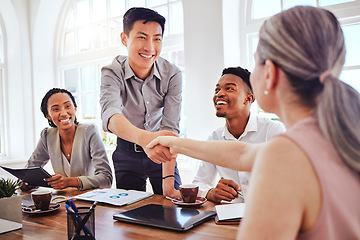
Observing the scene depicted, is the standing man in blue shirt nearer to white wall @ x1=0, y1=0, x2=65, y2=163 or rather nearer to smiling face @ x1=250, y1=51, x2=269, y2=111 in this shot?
smiling face @ x1=250, y1=51, x2=269, y2=111

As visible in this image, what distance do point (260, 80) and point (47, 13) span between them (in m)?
4.82

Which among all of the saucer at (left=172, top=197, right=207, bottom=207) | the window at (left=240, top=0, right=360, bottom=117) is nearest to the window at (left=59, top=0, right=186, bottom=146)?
the window at (left=240, top=0, right=360, bottom=117)

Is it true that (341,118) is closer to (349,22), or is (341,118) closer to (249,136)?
(249,136)

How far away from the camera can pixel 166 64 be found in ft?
7.91

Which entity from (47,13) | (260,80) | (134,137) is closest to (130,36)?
(134,137)

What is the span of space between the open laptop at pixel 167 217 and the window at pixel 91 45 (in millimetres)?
2787

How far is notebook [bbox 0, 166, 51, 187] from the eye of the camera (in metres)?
1.84

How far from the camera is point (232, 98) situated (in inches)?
88.1

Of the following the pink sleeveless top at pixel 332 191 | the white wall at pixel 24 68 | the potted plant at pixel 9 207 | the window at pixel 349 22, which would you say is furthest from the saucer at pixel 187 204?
the white wall at pixel 24 68

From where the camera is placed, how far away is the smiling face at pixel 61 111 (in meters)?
2.58

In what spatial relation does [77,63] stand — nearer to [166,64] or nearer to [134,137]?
A: [166,64]

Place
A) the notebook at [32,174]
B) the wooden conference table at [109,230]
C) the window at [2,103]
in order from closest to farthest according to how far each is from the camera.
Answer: the wooden conference table at [109,230] → the notebook at [32,174] → the window at [2,103]

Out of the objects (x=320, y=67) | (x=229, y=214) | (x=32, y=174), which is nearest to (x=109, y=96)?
(x=32, y=174)

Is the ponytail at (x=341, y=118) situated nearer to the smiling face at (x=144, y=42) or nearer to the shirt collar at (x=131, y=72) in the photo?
the smiling face at (x=144, y=42)
